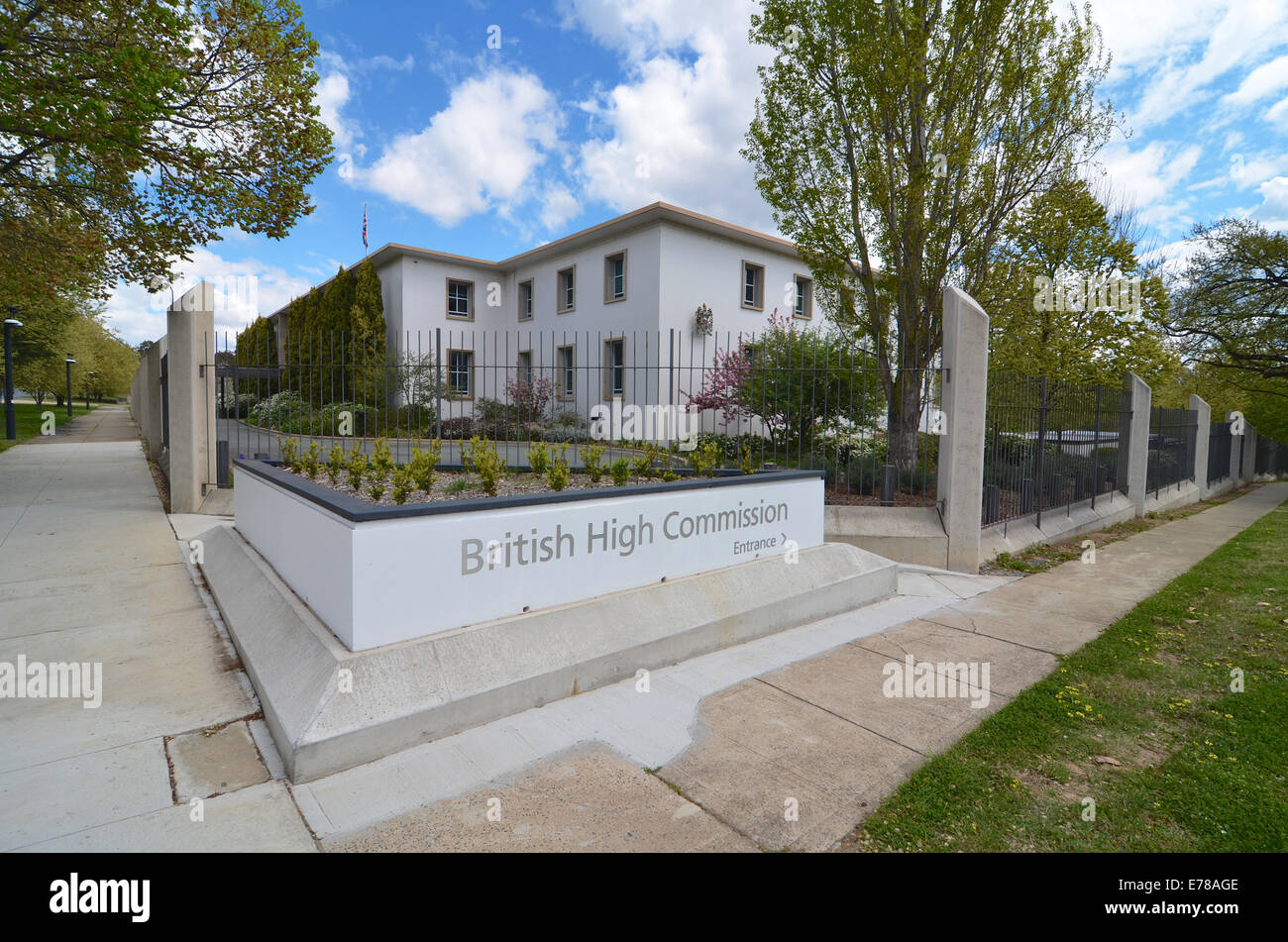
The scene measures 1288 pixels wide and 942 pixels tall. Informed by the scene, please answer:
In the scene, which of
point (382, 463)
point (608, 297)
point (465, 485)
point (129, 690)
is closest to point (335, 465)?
point (382, 463)

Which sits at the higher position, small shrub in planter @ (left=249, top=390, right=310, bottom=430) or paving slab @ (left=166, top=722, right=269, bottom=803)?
small shrub in planter @ (left=249, top=390, right=310, bottom=430)

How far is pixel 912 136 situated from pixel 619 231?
11.9m

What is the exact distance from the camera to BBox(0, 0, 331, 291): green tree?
29.9 feet

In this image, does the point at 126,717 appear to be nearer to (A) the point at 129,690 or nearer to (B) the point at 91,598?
(A) the point at 129,690

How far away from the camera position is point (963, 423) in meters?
8.12

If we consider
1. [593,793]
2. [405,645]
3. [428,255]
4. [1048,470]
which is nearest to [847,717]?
[593,793]

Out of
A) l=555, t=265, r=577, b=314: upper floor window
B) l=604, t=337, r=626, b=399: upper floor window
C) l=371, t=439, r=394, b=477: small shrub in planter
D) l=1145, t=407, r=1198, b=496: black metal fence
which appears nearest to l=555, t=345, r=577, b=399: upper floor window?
l=604, t=337, r=626, b=399: upper floor window

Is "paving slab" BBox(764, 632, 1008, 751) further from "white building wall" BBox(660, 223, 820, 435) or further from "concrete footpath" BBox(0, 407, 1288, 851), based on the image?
"white building wall" BBox(660, 223, 820, 435)

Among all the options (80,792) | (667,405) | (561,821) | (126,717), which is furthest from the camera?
(667,405)

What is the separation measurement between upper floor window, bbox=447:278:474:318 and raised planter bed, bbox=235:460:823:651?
68.6 ft

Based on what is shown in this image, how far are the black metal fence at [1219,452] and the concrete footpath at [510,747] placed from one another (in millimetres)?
19425

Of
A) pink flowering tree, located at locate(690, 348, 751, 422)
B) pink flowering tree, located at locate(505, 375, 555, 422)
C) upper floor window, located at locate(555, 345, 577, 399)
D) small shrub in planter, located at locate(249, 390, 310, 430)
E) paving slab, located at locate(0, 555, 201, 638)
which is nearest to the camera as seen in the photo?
paving slab, located at locate(0, 555, 201, 638)

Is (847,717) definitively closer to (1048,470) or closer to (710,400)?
(1048,470)

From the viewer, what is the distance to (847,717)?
4141 mm
